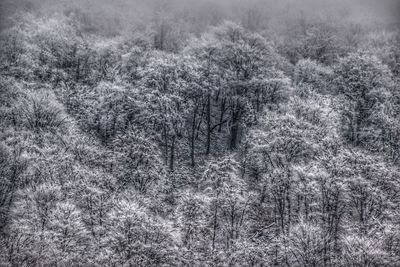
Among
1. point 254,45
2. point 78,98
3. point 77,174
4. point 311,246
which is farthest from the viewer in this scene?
point 254,45

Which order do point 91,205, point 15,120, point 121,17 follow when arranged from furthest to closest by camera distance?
point 121,17 < point 15,120 < point 91,205

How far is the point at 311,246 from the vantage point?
26.2 metres

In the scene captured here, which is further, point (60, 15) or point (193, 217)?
point (60, 15)

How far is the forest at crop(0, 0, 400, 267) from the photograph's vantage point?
90.1 feet

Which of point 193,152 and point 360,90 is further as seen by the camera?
point 360,90

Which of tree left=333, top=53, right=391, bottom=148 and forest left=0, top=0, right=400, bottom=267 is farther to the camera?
tree left=333, top=53, right=391, bottom=148

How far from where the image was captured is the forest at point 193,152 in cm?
Answer: 2745

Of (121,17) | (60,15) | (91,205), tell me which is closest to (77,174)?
(91,205)

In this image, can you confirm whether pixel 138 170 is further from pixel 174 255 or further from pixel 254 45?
pixel 254 45

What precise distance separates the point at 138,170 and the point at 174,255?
36.8 ft

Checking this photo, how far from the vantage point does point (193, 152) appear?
44312 millimetres

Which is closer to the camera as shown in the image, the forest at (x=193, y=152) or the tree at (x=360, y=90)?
the forest at (x=193, y=152)

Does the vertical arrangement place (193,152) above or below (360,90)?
below

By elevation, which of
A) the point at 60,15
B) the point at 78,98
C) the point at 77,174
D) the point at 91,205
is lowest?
the point at 91,205
